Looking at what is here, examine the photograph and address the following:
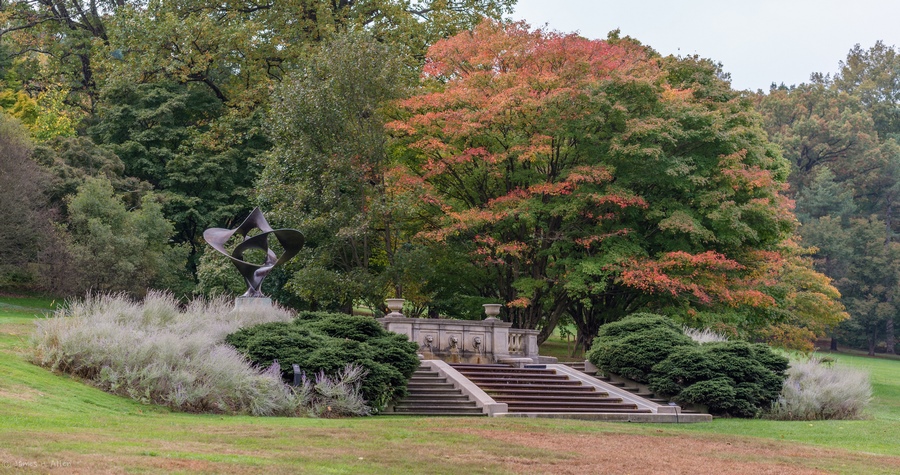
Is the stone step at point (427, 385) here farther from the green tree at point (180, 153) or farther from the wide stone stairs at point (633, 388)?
the green tree at point (180, 153)

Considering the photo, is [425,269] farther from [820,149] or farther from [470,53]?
[820,149]

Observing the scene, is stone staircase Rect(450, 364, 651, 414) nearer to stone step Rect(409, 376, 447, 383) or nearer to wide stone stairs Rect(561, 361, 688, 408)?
stone step Rect(409, 376, 447, 383)

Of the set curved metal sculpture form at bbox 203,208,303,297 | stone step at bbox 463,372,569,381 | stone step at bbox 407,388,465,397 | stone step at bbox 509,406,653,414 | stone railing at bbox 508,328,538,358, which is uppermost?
curved metal sculpture form at bbox 203,208,303,297

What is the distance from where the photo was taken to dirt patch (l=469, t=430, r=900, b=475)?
13383 millimetres

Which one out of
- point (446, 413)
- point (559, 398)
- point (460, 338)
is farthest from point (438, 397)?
point (460, 338)

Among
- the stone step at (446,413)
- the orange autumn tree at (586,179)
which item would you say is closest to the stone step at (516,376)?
the stone step at (446,413)

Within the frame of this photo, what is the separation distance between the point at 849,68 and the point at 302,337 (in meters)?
85.7

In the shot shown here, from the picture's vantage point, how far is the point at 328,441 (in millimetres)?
14031

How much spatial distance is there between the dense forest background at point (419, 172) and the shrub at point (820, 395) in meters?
5.49

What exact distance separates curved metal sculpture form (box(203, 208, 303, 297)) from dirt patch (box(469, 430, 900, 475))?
12.6m

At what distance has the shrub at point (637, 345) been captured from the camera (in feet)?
81.8

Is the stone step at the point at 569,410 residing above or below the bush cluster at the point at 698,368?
below

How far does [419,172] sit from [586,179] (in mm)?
6423

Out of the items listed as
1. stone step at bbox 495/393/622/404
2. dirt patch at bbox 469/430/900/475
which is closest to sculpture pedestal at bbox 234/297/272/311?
stone step at bbox 495/393/622/404
